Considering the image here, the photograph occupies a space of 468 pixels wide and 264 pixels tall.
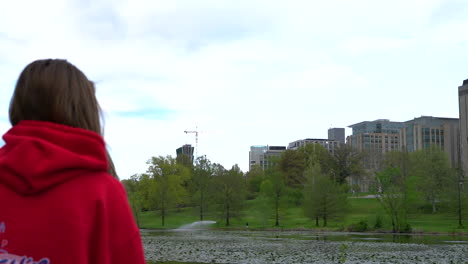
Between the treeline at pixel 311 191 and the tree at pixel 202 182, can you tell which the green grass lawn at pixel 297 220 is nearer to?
the treeline at pixel 311 191

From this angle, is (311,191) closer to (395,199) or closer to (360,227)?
(360,227)

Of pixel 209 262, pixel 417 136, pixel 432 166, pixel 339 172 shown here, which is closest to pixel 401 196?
pixel 432 166

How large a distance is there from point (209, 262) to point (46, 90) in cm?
2074

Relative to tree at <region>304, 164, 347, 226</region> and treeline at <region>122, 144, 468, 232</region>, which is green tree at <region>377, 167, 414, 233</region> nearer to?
treeline at <region>122, 144, 468, 232</region>

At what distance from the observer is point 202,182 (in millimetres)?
82875

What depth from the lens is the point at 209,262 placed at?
22391mm

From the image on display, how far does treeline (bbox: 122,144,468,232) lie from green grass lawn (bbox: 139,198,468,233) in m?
1.00

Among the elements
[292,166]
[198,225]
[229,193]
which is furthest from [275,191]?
[292,166]

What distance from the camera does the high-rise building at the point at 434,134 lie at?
18375 cm

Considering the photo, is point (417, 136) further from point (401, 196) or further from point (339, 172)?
point (401, 196)

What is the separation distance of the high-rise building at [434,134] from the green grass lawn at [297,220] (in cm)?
9343

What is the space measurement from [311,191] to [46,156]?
6632 centimetres

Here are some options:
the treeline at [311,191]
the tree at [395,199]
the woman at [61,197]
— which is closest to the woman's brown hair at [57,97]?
the woman at [61,197]

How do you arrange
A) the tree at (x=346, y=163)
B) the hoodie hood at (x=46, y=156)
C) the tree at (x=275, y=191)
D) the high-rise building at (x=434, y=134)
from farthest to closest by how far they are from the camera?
the high-rise building at (x=434, y=134), the tree at (x=346, y=163), the tree at (x=275, y=191), the hoodie hood at (x=46, y=156)
